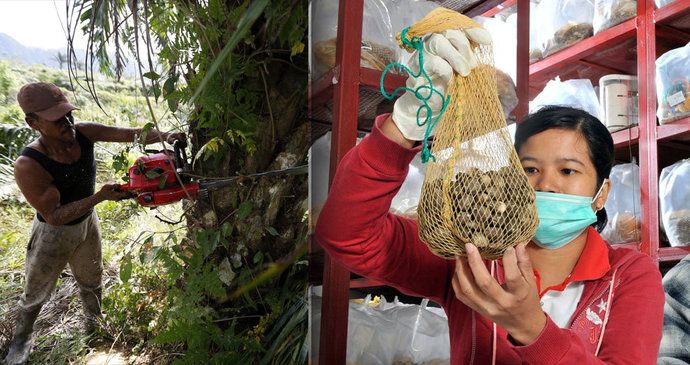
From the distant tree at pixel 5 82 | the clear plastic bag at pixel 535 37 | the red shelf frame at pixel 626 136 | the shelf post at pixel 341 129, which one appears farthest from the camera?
the distant tree at pixel 5 82

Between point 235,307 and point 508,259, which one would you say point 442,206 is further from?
point 235,307

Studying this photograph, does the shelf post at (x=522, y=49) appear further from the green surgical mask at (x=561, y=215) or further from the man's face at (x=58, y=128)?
the man's face at (x=58, y=128)

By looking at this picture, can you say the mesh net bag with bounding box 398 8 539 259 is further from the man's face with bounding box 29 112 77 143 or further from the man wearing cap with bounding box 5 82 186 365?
the man's face with bounding box 29 112 77 143

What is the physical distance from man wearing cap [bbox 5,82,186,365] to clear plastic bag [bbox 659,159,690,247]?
143 cm

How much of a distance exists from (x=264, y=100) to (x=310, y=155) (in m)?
0.22

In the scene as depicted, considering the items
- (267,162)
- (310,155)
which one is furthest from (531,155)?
(267,162)

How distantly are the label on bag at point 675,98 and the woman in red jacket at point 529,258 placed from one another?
2.31 feet

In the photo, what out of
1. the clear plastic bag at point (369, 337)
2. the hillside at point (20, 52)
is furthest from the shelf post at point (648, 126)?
the hillside at point (20, 52)

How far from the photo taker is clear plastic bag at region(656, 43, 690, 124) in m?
1.37

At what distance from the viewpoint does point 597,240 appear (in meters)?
0.80

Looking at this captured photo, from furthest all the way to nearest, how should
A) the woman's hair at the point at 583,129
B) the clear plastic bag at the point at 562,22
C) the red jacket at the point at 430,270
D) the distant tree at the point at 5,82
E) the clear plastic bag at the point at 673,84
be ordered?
the distant tree at the point at 5,82
the clear plastic bag at the point at 562,22
the clear plastic bag at the point at 673,84
the woman's hair at the point at 583,129
the red jacket at the point at 430,270

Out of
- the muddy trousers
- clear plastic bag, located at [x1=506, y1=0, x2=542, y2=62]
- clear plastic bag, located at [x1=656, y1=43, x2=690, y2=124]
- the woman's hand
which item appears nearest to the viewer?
the woman's hand

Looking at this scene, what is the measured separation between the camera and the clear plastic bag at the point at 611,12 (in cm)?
153

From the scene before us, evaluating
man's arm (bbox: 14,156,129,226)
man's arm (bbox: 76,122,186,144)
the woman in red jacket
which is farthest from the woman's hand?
man's arm (bbox: 14,156,129,226)
